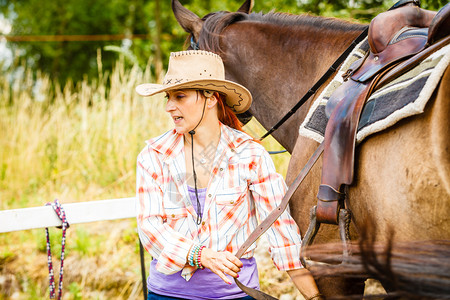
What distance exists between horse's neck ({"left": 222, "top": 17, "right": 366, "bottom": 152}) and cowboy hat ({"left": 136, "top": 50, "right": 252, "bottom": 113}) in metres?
0.44

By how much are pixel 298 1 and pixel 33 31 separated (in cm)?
1428

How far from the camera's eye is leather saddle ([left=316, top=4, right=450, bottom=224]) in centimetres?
134

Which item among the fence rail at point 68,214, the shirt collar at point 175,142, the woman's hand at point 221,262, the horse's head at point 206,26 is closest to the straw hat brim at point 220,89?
the shirt collar at point 175,142

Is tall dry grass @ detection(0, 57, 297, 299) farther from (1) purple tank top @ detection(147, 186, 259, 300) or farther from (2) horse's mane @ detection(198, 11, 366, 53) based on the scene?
(1) purple tank top @ detection(147, 186, 259, 300)

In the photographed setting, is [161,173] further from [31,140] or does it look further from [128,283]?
[31,140]

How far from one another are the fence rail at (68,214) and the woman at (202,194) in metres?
0.84

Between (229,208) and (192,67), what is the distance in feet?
2.00

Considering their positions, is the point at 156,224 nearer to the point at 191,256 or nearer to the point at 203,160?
the point at 191,256

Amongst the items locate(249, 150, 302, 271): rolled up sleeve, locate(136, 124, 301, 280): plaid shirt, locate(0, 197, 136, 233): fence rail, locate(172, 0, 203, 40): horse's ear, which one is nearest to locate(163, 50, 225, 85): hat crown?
locate(136, 124, 301, 280): plaid shirt

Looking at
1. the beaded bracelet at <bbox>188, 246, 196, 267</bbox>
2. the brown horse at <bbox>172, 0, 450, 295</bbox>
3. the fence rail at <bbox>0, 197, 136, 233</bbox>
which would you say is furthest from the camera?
the fence rail at <bbox>0, 197, 136, 233</bbox>

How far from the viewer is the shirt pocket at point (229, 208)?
63.1 inches

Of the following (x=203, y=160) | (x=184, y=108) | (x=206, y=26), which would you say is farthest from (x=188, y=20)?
(x=203, y=160)

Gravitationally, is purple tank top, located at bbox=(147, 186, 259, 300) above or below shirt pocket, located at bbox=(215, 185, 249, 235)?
below

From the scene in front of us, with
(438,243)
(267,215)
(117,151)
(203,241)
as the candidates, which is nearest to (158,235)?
(203,241)
